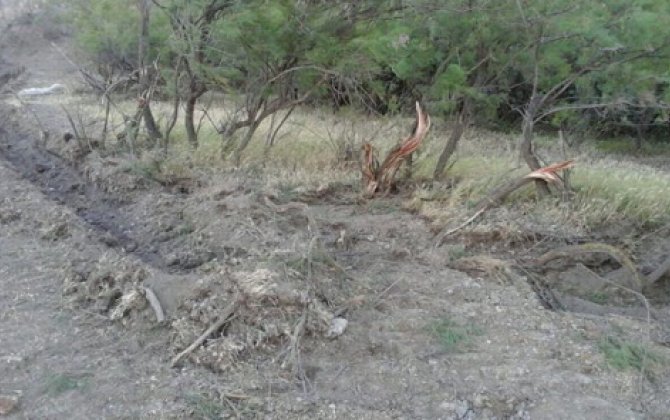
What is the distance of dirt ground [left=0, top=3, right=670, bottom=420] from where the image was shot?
4.35m

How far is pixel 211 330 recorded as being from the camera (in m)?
4.79

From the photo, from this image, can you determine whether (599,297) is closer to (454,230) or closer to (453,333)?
(454,230)

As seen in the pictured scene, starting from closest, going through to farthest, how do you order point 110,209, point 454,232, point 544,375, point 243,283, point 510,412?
1. point 510,412
2. point 544,375
3. point 243,283
4. point 454,232
5. point 110,209

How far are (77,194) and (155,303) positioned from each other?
416 centimetres

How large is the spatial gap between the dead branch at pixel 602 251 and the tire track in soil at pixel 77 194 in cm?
304

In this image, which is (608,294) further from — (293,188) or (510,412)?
(293,188)

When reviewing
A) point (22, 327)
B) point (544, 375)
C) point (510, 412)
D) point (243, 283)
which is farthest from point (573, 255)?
point (22, 327)

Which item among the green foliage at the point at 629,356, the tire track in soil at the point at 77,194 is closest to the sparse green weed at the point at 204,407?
the tire track in soil at the point at 77,194

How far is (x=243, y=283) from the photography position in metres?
5.07

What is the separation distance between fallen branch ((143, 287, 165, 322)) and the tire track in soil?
1.04 metres

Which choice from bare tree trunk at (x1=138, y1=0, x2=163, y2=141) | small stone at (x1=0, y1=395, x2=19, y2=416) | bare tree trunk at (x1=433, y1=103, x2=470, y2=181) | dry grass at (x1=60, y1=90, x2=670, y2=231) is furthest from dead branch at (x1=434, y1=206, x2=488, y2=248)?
bare tree trunk at (x1=138, y1=0, x2=163, y2=141)

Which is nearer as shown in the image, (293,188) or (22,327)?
(22,327)

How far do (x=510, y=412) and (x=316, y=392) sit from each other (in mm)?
1095

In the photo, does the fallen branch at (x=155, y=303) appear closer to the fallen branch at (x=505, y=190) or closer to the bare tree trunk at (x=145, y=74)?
the fallen branch at (x=505, y=190)
